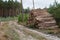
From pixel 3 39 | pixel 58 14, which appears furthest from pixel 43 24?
pixel 3 39

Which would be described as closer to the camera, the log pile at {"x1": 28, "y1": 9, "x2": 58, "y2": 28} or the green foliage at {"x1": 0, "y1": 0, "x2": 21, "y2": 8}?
the log pile at {"x1": 28, "y1": 9, "x2": 58, "y2": 28}

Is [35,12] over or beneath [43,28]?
over

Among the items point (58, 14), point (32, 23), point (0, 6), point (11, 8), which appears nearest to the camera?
point (58, 14)

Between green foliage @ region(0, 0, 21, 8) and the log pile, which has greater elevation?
green foliage @ region(0, 0, 21, 8)

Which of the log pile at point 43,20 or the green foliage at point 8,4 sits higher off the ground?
the green foliage at point 8,4

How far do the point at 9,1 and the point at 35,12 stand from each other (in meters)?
19.8

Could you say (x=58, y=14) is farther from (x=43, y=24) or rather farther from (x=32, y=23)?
(x=32, y=23)

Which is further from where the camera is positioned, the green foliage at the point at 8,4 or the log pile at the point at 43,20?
the green foliage at the point at 8,4

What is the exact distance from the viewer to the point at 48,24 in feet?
51.5

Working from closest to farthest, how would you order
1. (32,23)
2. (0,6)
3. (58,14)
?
1. (58,14)
2. (32,23)
3. (0,6)

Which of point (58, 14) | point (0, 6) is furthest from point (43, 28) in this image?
point (0, 6)

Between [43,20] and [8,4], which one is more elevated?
[8,4]

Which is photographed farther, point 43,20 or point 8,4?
point 8,4

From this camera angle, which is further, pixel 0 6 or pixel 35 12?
pixel 0 6
